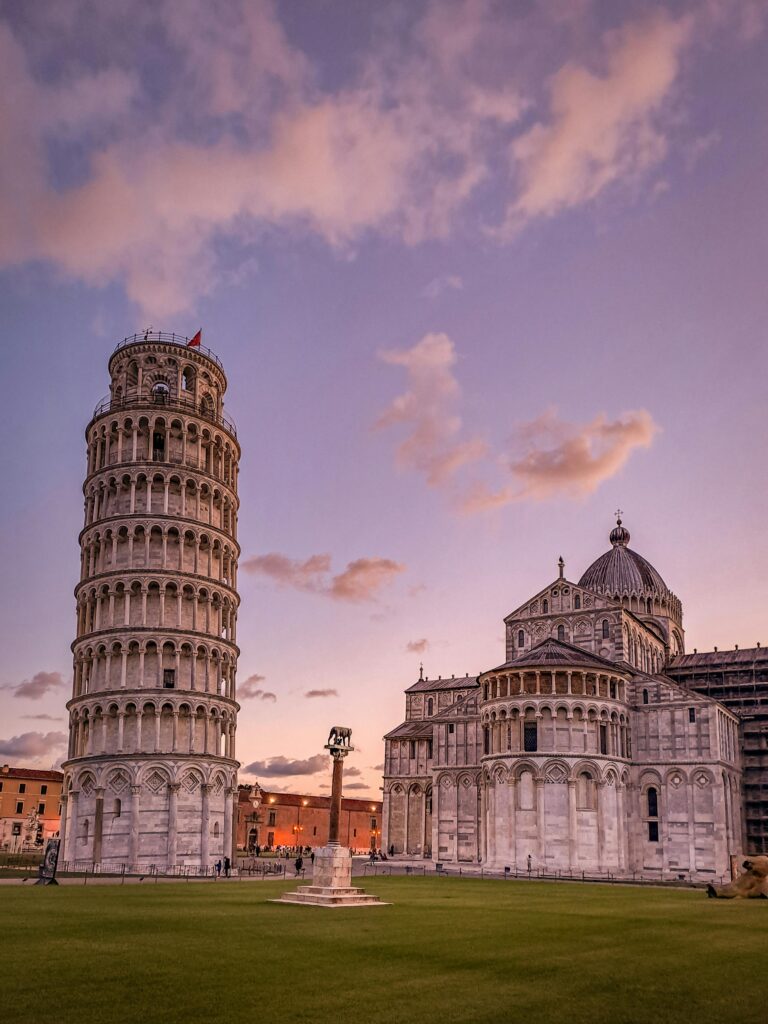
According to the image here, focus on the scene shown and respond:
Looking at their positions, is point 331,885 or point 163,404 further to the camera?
point 163,404

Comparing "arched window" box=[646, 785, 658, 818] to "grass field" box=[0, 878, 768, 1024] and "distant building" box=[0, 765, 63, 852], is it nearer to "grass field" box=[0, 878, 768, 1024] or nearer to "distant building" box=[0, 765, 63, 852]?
"grass field" box=[0, 878, 768, 1024]

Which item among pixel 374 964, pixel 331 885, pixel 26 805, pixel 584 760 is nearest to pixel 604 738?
pixel 584 760

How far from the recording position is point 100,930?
25.0 meters

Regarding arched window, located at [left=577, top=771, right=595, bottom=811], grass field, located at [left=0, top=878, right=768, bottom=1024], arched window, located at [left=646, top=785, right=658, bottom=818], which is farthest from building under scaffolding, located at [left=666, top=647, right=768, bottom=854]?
grass field, located at [left=0, top=878, right=768, bottom=1024]

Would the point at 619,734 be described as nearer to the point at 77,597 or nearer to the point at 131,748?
the point at 131,748

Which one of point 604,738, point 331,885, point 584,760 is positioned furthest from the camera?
point 604,738

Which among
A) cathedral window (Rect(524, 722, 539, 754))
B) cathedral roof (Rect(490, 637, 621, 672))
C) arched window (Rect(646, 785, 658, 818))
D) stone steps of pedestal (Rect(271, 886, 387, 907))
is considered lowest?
stone steps of pedestal (Rect(271, 886, 387, 907))

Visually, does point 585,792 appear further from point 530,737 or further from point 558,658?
point 558,658

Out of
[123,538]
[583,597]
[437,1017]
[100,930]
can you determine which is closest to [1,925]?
[100,930]

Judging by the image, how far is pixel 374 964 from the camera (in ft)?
65.4

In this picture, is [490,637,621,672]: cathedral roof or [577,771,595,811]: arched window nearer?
[577,771,595,811]: arched window

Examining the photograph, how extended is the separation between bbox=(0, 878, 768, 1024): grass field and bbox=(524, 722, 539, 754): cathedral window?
37745mm

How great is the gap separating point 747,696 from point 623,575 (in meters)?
16.3

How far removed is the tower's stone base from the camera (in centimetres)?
3438
